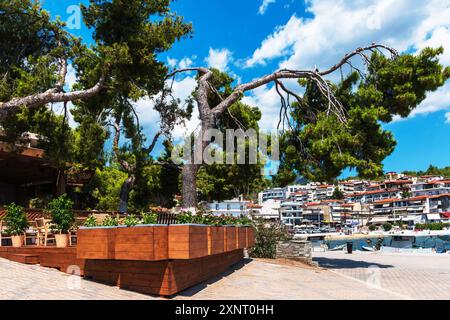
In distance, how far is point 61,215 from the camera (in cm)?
974

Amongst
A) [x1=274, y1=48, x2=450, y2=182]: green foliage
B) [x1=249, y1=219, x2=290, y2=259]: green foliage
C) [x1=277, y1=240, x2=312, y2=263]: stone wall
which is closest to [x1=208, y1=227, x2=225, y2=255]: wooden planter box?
[x1=249, y1=219, x2=290, y2=259]: green foliage

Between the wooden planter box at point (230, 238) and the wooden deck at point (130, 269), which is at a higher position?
the wooden planter box at point (230, 238)

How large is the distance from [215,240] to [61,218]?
382cm

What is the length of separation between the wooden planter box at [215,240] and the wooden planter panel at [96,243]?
6.26 feet

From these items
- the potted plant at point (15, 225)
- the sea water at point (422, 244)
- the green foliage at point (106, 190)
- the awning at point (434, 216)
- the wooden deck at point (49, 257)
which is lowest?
the sea water at point (422, 244)

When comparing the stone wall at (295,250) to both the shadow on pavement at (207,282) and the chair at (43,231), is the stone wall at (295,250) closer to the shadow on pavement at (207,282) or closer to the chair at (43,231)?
the shadow on pavement at (207,282)

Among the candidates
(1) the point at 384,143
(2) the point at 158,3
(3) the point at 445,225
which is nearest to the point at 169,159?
(2) the point at 158,3

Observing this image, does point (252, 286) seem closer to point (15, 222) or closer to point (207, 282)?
point (207, 282)

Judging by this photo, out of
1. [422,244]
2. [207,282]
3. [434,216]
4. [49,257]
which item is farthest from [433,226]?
[49,257]

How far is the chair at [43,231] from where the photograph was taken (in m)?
9.99

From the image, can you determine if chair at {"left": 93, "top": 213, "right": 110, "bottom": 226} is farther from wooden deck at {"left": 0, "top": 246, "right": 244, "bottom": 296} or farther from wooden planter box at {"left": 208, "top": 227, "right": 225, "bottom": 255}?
wooden planter box at {"left": 208, "top": 227, "right": 225, "bottom": 255}

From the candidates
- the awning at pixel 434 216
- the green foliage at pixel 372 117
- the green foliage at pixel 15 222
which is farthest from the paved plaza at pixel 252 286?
the awning at pixel 434 216
